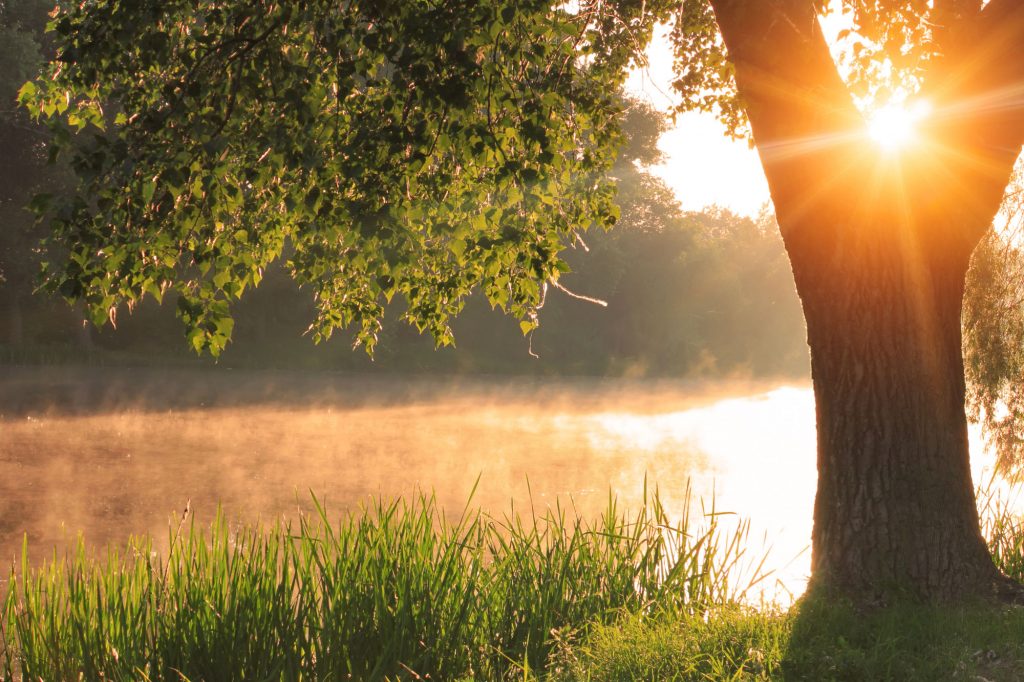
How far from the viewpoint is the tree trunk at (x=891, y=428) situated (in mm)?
5547

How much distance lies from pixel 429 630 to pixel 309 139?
8.13ft

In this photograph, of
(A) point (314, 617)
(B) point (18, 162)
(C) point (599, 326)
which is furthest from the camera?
(C) point (599, 326)

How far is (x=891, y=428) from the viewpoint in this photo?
561 centimetres

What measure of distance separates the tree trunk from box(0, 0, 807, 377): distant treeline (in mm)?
18526

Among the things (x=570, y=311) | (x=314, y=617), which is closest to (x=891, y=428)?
→ (x=314, y=617)

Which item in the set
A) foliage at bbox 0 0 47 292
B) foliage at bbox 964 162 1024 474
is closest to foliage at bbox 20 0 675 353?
foliage at bbox 964 162 1024 474

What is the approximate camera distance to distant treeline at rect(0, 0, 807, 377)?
26.9 meters

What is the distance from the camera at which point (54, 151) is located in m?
4.23

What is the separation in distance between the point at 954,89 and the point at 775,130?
1.07 meters

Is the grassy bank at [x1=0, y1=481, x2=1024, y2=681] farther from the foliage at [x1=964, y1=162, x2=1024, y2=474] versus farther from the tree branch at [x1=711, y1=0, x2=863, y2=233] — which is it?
the foliage at [x1=964, y1=162, x2=1024, y2=474]

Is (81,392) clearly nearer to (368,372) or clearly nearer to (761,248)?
(368,372)

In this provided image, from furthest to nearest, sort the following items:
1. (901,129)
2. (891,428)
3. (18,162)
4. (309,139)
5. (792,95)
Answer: (18,162) < (901,129) < (792,95) < (891,428) < (309,139)

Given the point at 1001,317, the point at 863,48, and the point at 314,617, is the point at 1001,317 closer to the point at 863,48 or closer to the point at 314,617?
the point at 863,48

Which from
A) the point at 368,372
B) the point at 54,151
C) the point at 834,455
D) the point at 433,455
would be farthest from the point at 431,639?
the point at 368,372
